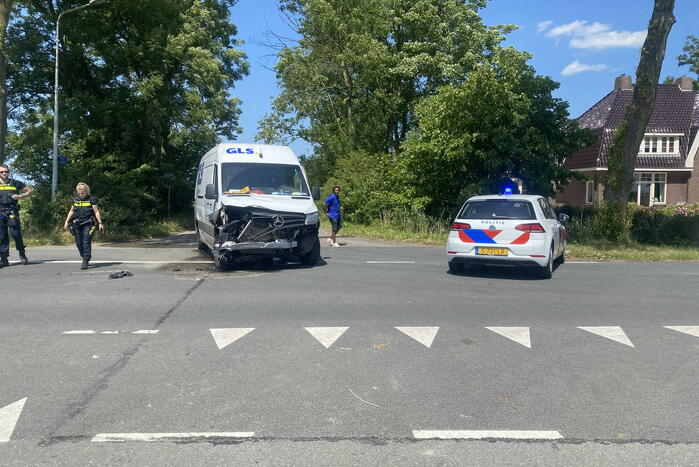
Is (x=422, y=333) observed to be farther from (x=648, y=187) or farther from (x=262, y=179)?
(x=648, y=187)

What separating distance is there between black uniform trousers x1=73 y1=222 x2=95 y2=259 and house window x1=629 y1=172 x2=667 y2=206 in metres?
36.2

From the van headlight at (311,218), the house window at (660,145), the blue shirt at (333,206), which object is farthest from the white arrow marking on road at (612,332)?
the house window at (660,145)

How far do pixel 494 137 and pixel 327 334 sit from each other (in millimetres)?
17257

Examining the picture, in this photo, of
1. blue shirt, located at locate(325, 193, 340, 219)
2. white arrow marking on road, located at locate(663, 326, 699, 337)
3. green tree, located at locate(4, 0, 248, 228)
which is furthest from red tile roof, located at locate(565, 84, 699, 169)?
white arrow marking on road, located at locate(663, 326, 699, 337)

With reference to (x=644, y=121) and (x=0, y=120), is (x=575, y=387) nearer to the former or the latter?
(x=644, y=121)

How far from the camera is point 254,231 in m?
11.4

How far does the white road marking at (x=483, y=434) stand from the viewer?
3959 mm

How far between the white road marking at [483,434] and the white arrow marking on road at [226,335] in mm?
2783

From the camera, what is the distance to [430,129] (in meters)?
23.6

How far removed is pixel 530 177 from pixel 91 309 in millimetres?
18300

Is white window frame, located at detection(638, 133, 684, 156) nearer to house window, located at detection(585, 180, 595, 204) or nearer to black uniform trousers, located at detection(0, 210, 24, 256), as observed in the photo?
house window, located at detection(585, 180, 595, 204)

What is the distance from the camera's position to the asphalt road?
381 cm

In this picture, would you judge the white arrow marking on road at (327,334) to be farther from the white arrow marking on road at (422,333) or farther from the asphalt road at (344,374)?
Result: the white arrow marking on road at (422,333)

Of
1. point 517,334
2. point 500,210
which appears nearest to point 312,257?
point 500,210
